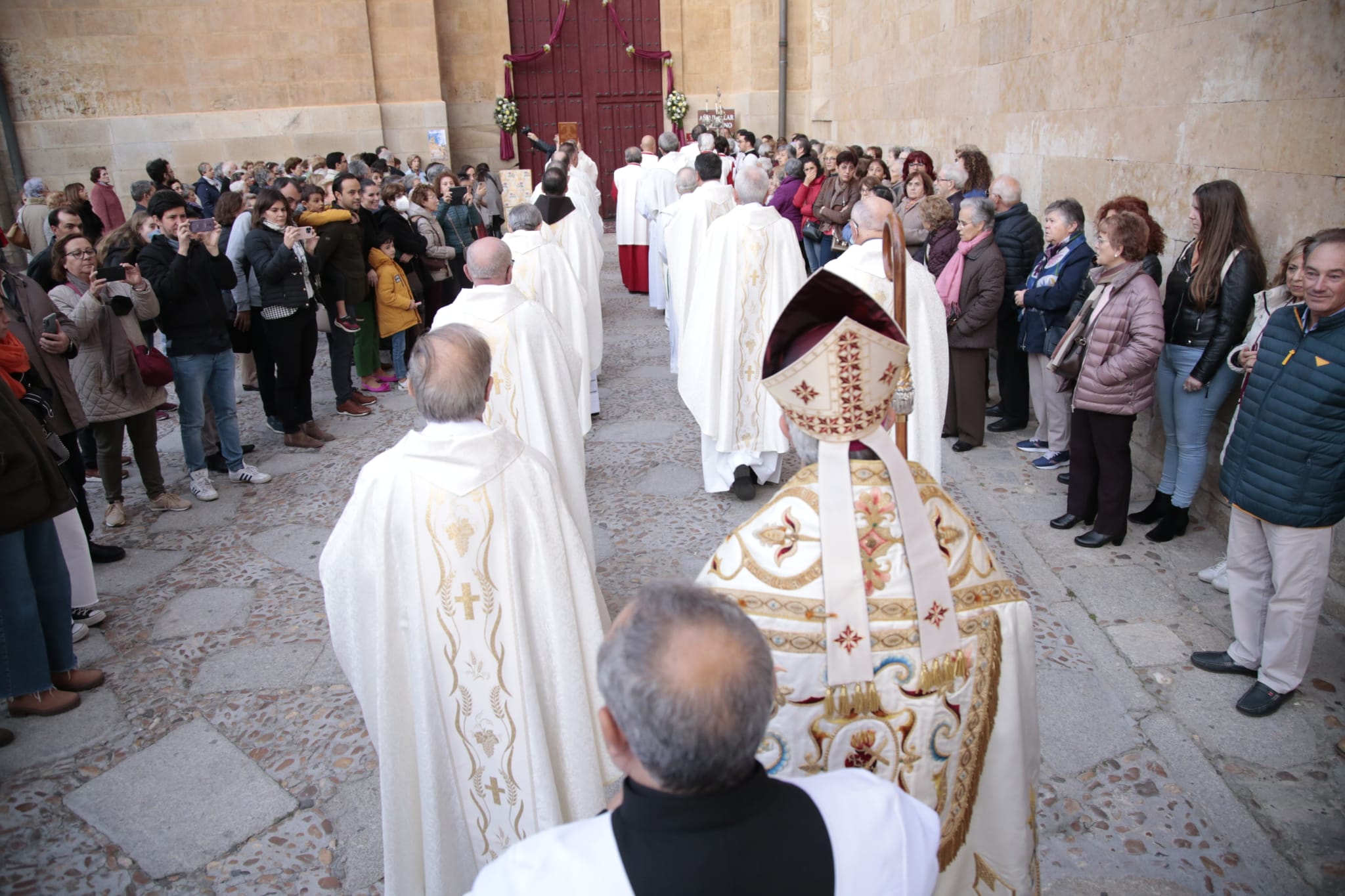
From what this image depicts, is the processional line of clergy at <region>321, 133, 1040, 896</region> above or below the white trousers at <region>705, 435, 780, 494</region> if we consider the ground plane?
above

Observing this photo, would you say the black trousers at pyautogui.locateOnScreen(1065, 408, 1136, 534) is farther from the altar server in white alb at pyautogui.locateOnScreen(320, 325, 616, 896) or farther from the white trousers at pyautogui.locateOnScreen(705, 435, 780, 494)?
the altar server in white alb at pyautogui.locateOnScreen(320, 325, 616, 896)

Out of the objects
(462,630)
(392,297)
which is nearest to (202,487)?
(392,297)

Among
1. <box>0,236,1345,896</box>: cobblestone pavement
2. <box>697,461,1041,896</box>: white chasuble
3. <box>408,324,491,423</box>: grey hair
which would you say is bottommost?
<box>0,236,1345,896</box>: cobblestone pavement

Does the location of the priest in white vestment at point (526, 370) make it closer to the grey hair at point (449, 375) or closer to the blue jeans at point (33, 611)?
the grey hair at point (449, 375)

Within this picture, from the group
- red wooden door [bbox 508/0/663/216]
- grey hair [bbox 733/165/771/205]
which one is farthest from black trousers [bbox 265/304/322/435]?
red wooden door [bbox 508/0/663/216]

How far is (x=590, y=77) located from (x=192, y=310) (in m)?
14.9

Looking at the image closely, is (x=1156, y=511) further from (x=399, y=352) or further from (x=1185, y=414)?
(x=399, y=352)

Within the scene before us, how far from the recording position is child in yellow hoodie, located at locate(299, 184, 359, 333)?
7477mm

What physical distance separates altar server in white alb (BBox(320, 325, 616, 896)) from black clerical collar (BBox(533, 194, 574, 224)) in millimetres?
5894

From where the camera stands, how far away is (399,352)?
872 centimetres

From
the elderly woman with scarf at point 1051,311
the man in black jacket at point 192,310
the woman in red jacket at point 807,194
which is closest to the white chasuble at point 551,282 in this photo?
the man in black jacket at point 192,310

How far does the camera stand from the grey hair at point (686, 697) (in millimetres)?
1224

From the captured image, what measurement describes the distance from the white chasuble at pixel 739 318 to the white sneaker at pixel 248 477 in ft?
10.0

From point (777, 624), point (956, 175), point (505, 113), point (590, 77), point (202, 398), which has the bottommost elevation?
point (202, 398)
